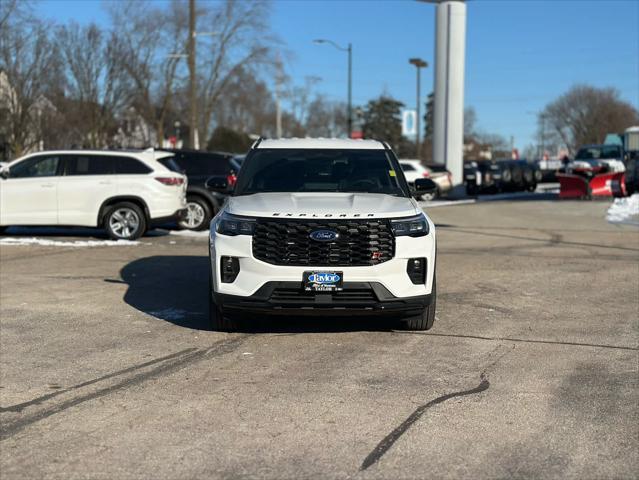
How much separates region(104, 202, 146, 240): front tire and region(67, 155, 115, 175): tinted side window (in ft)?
2.27

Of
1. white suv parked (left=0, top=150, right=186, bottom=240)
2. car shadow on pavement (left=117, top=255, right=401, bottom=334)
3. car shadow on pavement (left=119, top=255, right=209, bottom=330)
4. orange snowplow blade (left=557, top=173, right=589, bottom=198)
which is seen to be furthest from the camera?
orange snowplow blade (left=557, top=173, right=589, bottom=198)

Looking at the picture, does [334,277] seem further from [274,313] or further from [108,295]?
[108,295]

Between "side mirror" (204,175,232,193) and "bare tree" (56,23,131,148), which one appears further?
"bare tree" (56,23,131,148)

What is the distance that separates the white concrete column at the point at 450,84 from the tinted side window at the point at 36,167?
2479cm

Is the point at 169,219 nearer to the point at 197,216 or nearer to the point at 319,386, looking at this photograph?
the point at 197,216

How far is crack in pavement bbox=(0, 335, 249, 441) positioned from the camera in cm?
494

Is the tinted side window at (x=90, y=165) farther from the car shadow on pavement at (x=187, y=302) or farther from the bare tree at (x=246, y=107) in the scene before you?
the bare tree at (x=246, y=107)

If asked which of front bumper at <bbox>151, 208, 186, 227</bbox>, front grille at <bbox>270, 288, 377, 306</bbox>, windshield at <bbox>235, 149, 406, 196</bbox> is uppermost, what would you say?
windshield at <bbox>235, 149, 406, 196</bbox>

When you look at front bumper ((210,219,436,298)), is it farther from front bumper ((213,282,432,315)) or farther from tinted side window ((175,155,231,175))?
tinted side window ((175,155,231,175))

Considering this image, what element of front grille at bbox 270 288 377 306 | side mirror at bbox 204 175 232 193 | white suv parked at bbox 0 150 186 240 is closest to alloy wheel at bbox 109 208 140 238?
white suv parked at bbox 0 150 186 240

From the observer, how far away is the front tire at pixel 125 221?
1523cm

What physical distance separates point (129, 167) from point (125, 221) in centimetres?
100

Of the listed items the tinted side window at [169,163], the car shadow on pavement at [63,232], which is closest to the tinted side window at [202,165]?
the car shadow on pavement at [63,232]

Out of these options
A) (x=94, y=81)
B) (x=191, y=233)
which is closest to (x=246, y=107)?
(x=94, y=81)
